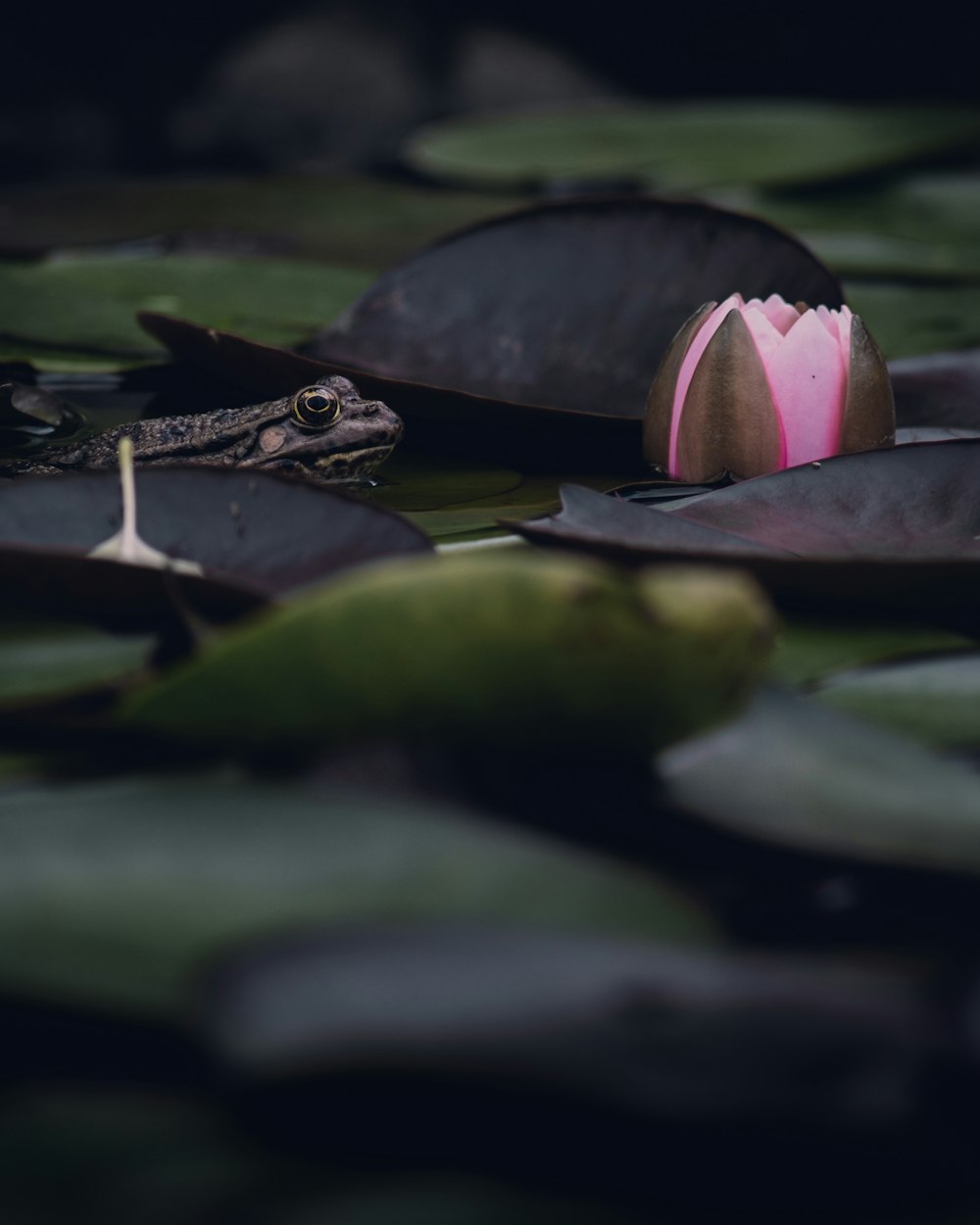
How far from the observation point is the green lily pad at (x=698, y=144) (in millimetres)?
2088

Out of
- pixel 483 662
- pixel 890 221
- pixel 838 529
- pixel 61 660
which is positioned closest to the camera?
pixel 483 662

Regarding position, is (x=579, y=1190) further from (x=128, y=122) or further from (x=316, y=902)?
(x=128, y=122)

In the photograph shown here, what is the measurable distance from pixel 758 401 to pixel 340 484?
39cm

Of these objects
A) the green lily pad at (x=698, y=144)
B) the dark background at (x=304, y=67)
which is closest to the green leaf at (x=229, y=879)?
the green lily pad at (x=698, y=144)

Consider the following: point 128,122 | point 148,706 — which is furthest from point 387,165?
point 148,706

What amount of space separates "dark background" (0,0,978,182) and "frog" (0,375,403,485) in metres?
1.93

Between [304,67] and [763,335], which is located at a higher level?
[304,67]

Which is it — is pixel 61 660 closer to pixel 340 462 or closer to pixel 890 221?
pixel 340 462

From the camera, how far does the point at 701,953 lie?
0.46 meters

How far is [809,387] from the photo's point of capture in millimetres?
928

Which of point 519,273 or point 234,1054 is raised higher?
point 519,273

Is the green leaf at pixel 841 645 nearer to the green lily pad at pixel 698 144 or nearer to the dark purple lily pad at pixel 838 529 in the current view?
the dark purple lily pad at pixel 838 529

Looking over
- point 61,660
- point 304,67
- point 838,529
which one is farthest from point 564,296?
point 304,67

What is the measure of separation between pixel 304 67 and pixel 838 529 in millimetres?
2609
